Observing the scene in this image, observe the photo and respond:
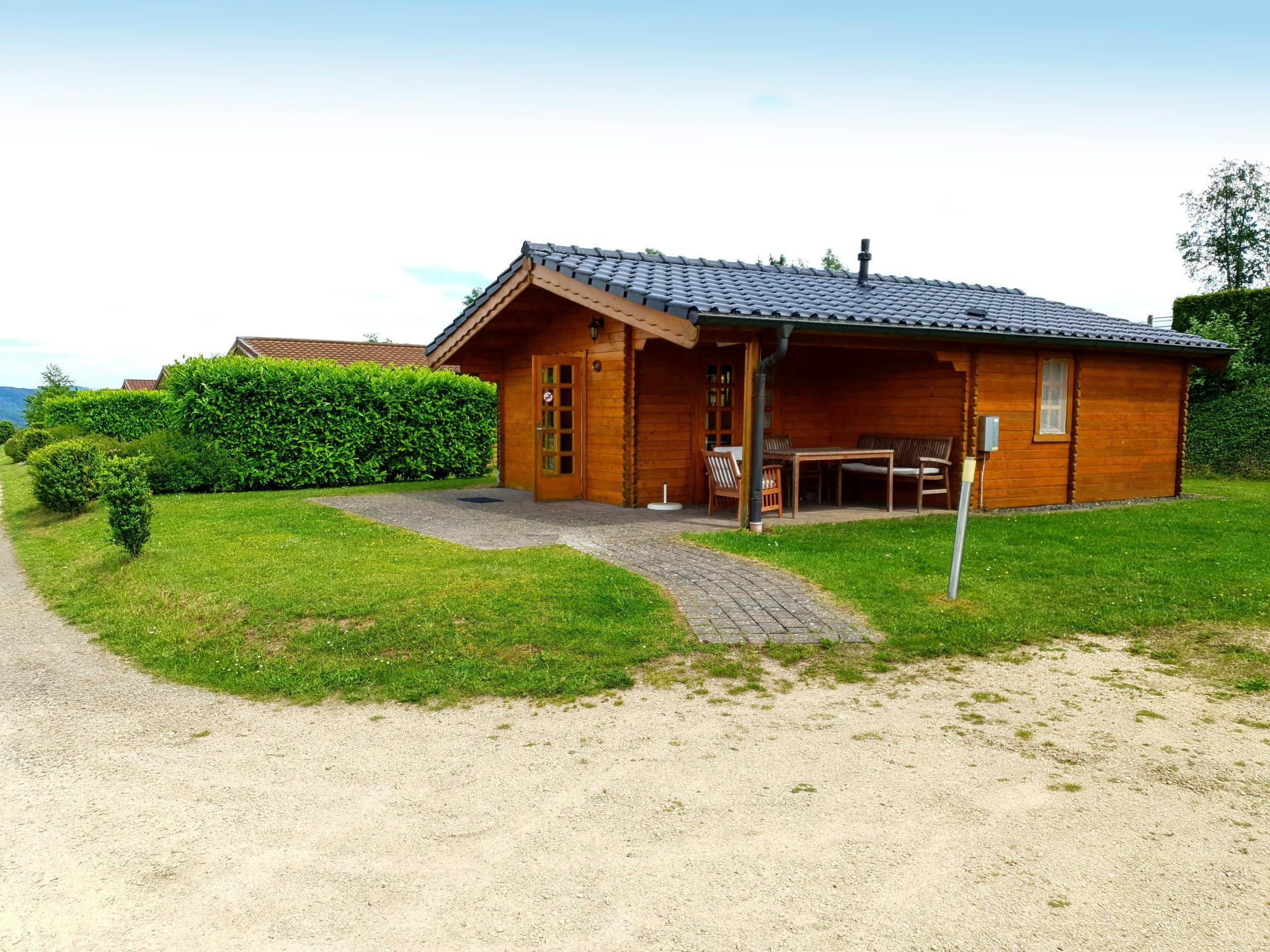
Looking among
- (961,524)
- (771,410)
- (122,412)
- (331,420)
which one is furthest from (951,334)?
(122,412)

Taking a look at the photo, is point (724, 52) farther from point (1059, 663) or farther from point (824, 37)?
point (1059, 663)

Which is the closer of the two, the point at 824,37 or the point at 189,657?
the point at 189,657

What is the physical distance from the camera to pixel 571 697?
5.01 meters

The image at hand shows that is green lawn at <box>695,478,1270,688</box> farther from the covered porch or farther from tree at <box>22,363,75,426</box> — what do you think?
tree at <box>22,363,75,426</box>

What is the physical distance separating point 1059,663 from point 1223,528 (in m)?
6.81

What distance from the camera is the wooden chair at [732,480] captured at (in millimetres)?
10719

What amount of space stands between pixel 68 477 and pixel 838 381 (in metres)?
12.2

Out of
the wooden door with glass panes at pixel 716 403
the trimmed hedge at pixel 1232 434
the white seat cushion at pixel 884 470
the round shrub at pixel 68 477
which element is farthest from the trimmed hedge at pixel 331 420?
the trimmed hedge at pixel 1232 434

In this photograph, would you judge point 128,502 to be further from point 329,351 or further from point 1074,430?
point 329,351

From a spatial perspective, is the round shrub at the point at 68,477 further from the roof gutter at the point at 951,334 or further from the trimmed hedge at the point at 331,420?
the roof gutter at the point at 951,334

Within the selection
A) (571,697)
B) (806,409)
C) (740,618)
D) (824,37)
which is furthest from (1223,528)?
(571,697)

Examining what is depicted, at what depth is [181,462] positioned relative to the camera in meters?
15.8

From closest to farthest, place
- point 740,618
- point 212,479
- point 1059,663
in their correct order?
point 1059,663, point 740,618, point 212,479

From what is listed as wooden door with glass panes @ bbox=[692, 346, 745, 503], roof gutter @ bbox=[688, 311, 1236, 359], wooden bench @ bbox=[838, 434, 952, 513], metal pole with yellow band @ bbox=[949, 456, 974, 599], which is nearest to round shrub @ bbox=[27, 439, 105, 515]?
wooden door with glass panes @ bbox=[692, 346, 745, 503]
